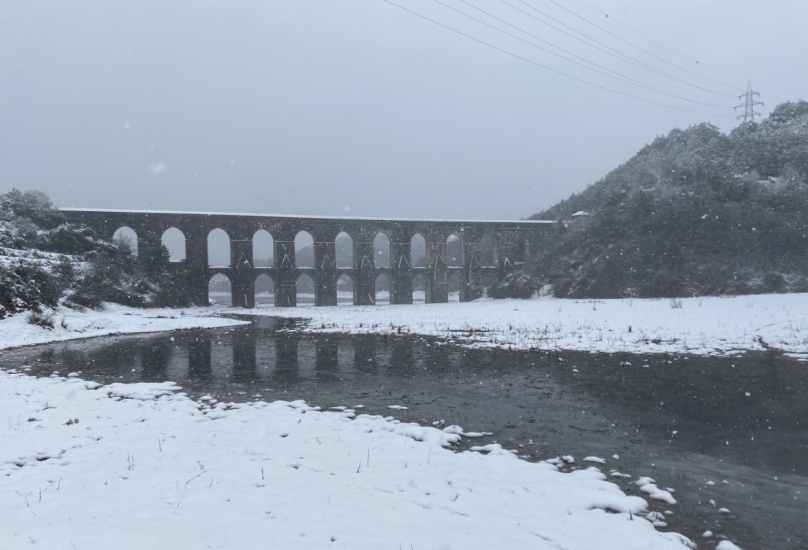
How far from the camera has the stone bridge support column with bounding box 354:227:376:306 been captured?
50.0 meters

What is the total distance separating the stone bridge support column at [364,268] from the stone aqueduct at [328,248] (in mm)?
102

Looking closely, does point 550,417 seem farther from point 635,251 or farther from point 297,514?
point 635,251

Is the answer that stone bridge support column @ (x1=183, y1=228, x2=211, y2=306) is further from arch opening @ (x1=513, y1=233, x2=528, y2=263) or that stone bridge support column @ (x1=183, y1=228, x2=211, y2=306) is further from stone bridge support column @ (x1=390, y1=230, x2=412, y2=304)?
arch opening @ (x1=513, y1=233, x2=528, y2=263)

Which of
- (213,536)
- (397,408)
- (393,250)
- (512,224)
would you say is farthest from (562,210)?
(213,536)

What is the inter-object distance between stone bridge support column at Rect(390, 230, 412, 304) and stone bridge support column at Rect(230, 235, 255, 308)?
14.1 metres

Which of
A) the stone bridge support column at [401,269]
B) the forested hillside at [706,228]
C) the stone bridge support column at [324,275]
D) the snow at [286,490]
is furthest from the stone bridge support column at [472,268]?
the snow at [286,490]

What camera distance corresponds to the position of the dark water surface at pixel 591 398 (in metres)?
4.12

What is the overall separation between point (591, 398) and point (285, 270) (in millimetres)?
42579

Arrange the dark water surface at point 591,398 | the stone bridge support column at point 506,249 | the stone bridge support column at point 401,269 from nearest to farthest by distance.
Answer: the dark water surface at point 591,398
the stone bridge support column at point 401,269
the stone bridge support column at point 506,249

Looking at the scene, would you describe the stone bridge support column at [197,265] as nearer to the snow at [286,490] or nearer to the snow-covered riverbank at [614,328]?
the snow-covered riverbank at [614,328]

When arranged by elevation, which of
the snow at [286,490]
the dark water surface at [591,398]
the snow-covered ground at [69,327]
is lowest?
the dark water surface at [591,398]

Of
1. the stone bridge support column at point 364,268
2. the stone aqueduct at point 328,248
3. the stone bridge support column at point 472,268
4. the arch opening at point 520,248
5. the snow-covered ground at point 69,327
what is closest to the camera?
the snow-covered ground at point 69,327

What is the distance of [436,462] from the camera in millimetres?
4727

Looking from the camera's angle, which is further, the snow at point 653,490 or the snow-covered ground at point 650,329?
the snow-covered ground at point 650,329
